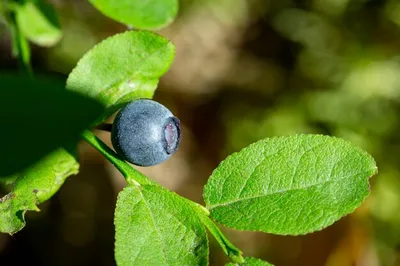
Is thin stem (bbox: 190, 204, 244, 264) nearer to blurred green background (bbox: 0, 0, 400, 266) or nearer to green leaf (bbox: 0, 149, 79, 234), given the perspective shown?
green leaf (bbox: 0, 149, 79, 234)

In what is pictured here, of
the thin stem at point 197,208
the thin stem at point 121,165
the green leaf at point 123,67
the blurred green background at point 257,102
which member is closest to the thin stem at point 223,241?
the thin stem at point 197,208

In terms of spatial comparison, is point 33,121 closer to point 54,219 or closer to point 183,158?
point 54,219

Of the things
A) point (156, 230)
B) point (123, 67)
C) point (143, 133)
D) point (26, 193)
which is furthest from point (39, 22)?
point (156, 230)

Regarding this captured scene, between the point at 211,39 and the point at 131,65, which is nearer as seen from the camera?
the point at 131,65

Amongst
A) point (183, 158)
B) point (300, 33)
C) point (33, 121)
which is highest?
point (33, 121)

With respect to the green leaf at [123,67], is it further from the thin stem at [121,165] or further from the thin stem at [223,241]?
the thin stem at [223,241]

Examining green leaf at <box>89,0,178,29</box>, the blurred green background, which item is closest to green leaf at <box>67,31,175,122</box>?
green leaf at <box>89,0,178,29</box>

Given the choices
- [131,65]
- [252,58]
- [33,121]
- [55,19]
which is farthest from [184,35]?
[33,121]
